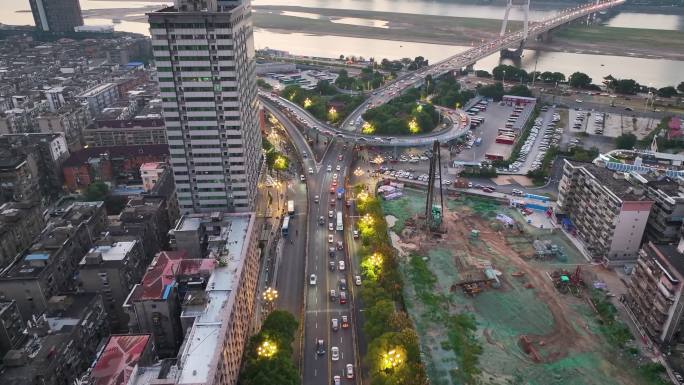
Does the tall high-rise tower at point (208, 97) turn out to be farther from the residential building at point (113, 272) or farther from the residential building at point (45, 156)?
the residential building at point (45, 156)

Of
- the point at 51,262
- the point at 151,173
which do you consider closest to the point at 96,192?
the point at 151,173

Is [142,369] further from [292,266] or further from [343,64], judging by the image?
[343,64]

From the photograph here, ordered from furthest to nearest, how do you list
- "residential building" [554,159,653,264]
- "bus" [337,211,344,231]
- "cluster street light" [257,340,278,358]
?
"bus" [337,211,344,231] < "residential building" [554,159,653,264] < "cluster street light" [257,340,278,358]

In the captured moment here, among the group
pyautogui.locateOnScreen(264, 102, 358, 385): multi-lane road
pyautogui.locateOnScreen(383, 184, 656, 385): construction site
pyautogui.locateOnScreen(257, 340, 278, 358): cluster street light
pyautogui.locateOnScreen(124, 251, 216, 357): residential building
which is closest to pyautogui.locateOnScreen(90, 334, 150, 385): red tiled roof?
pyautogui.locateOnScreen(124, 251, 216, 357): residential building

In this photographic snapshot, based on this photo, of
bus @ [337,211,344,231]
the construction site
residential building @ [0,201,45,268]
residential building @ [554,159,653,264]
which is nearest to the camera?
the construction site

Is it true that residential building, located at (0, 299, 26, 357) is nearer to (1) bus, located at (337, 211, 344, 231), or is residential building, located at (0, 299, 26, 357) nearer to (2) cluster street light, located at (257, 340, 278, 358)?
(2) cluster street light, located at (257, 340, 278, 358)

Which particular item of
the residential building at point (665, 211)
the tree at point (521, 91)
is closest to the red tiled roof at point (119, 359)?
the residential building at point (665, 211)

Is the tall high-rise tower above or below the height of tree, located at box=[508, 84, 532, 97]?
above
